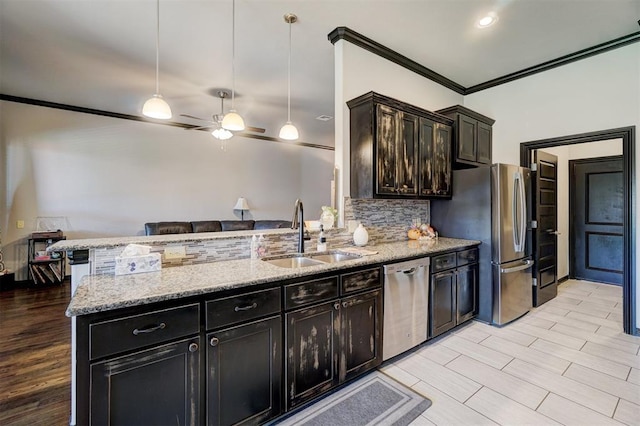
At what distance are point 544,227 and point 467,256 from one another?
177 centimetres

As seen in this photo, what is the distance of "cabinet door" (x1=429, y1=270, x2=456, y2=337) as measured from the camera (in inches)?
109

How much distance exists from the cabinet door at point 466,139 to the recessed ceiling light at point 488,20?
968 millimetres

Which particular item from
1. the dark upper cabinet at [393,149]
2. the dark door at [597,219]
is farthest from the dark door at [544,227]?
the dark upper cabinet at [393,149]

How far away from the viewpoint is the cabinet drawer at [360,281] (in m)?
2.08

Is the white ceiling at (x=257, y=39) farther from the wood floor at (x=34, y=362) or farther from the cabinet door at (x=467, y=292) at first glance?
the wood floor at (x=34, y=362)

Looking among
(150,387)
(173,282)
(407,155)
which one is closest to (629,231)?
(407,155)

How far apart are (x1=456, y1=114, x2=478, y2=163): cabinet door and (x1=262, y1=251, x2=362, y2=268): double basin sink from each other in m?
2.08

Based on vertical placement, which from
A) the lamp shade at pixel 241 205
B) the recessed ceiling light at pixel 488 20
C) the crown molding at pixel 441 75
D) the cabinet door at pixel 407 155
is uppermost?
the recessed ceiling light at pixel 488 20

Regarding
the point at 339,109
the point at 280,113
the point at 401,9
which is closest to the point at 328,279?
the point at 339,109

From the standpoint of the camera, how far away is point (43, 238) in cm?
470

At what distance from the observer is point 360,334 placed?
7.14ft

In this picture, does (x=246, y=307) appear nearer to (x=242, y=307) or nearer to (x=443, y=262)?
(x=242, y=307)

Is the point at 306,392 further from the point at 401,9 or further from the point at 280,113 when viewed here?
the point at 280,113

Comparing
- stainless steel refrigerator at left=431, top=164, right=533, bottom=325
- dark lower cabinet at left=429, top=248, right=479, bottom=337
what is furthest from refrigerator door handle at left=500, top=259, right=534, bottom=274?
dark lower cabinet at left=429, top=248, right=479, bottom=337
